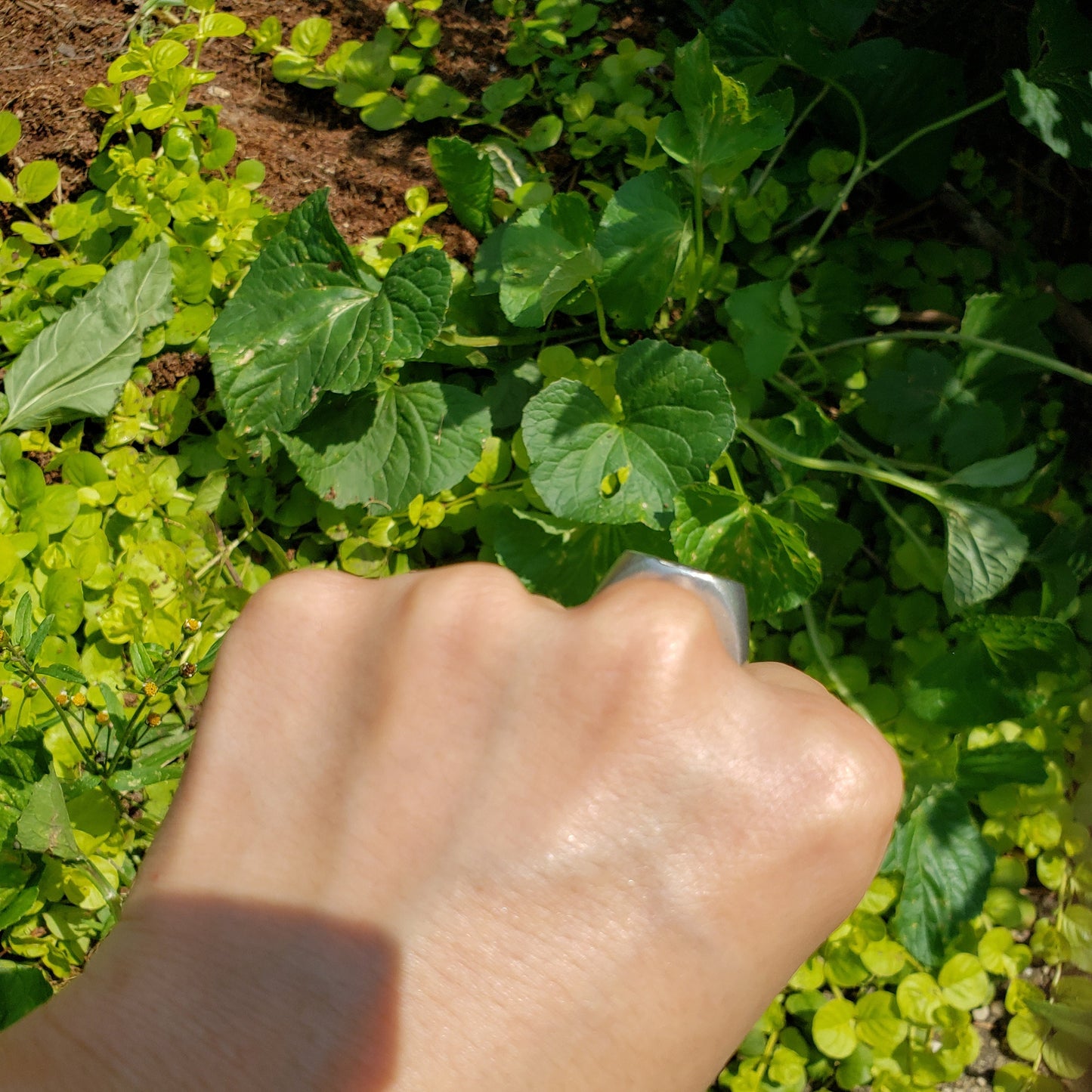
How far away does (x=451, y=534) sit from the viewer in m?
1.63

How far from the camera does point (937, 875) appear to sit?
143 cm

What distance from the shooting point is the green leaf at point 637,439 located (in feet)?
4.49

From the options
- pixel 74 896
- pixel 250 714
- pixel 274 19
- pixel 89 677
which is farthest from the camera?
pixel 274 19

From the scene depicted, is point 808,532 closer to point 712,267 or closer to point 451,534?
point 712,267

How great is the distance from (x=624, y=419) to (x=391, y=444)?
369mm

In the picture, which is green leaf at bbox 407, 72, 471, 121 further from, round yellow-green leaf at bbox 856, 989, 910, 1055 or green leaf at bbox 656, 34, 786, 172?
round yellow-green leaf at bbox 856, 989, 910, 1055

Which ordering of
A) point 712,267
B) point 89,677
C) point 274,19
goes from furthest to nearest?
point 274,19 < point 712,267 < point 89,677

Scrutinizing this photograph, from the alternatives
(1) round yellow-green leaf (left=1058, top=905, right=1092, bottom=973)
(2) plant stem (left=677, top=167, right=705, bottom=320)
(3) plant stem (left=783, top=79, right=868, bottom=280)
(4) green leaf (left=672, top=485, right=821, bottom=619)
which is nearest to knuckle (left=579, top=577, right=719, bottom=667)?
(4) green leaf (left=672, top=485, right=821, bottom=619)

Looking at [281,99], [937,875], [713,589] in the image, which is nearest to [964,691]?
[937,875]

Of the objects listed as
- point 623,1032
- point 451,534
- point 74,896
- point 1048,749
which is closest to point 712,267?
point 451,534

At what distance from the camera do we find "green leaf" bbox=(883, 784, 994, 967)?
55.7 inches

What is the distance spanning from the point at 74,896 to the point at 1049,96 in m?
1.94

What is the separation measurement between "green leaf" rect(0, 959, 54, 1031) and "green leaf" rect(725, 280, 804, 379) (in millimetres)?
1392

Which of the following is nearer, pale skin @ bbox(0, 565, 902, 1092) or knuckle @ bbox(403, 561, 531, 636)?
pale skin @ bbox(0, 565, 902, 1092)
